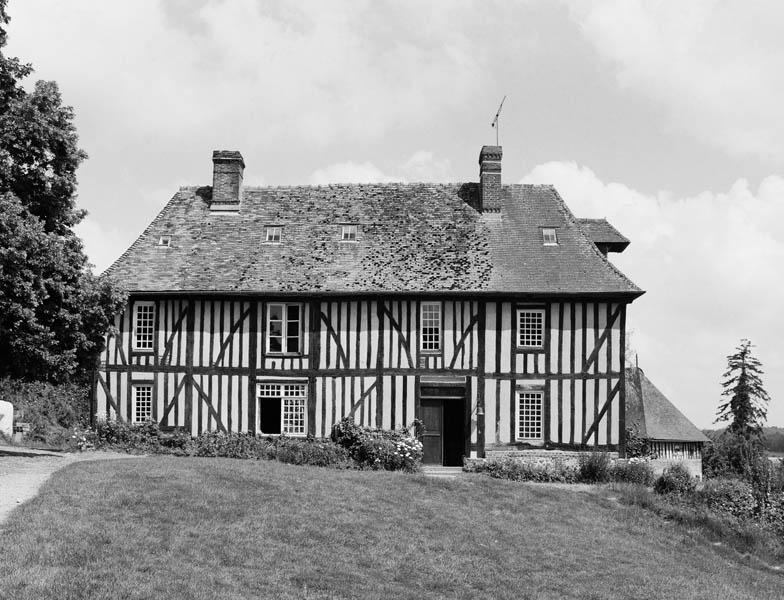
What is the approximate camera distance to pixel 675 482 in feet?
69.9

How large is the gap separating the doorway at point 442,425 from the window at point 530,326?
238 centimetres

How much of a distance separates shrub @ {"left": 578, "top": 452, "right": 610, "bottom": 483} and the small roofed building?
7.30 meters

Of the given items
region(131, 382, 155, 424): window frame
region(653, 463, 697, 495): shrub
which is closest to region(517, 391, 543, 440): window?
region(653, 463, 697, 495): shrub

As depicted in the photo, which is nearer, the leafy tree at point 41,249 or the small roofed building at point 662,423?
the leafy tree at point 41,249

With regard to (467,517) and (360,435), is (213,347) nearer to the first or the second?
(360,435)

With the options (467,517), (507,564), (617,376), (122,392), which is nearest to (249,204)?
(122,392)

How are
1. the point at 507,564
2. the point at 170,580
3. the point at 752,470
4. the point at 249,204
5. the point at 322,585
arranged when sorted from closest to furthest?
1. the point at 170,580
2. the point at 322,585
3. the point at 507,564
4. the point at 752,470
5. the point at 249,204

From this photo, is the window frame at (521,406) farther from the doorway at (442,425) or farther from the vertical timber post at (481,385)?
the doorway at (442,425)

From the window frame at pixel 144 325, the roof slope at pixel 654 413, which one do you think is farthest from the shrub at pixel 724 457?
the window frame at pixel 144 325

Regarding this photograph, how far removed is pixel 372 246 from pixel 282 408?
5.62 m

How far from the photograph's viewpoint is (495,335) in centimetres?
2500

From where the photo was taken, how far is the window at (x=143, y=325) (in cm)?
2595

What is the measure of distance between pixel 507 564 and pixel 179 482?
656 cm

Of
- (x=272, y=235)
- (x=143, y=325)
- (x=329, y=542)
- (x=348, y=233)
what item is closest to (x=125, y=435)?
(x=143, y=325)
